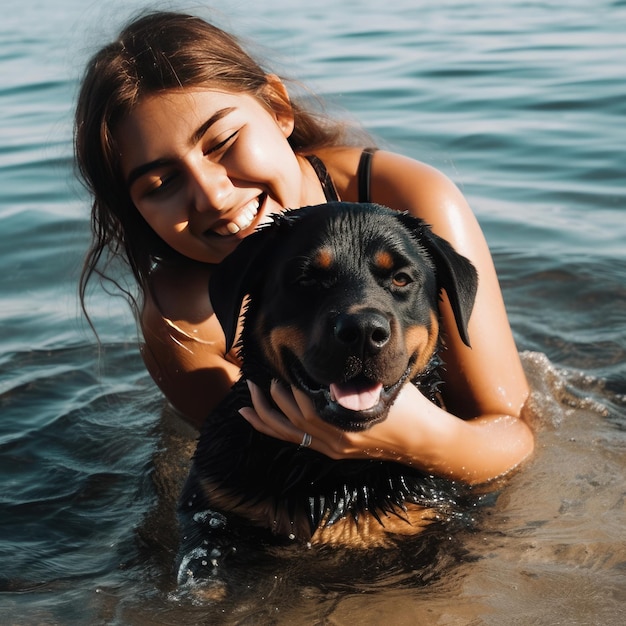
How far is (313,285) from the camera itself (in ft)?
11.3

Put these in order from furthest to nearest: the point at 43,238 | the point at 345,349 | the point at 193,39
A: the point at 43,238, the point at 193,39, the point at 345,349

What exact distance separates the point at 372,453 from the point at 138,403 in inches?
97.9

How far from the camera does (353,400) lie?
11.0ft

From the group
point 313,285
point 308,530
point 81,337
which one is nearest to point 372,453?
point 308,530

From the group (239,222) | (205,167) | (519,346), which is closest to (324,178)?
(239,222)

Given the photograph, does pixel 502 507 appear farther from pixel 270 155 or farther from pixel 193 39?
pixel 193 39

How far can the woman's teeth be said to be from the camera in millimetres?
4367

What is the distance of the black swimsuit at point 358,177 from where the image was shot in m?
4.70

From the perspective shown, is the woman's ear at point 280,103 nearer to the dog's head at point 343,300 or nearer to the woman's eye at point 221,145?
the woman's eye at point 221,145

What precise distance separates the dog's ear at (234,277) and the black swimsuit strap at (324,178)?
110cm

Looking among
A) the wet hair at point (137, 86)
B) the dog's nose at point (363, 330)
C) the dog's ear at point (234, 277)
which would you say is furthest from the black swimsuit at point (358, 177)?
the dog's nose at point (363, 330)

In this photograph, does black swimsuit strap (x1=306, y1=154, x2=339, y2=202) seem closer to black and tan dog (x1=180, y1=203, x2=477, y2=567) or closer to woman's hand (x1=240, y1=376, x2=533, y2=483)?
black and tan dog (x1=180, y1=203, x2=477, y2=567)

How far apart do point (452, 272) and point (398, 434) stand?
23.9 inches

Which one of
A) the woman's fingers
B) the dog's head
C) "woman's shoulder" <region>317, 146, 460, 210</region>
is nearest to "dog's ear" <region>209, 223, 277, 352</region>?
the dog's head
